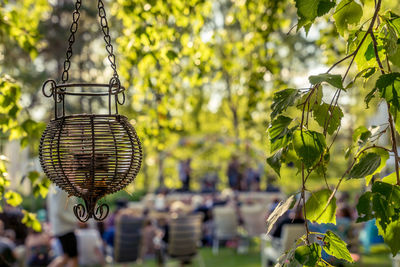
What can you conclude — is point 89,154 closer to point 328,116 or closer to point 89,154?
point 89,154

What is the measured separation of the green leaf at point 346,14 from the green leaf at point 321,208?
46 cm

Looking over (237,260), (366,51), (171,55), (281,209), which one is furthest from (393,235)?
(237,260)

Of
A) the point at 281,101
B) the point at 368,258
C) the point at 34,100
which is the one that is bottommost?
the point at 368,258

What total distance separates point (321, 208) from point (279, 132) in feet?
0.99

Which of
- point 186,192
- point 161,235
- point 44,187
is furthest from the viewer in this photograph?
point 186,192

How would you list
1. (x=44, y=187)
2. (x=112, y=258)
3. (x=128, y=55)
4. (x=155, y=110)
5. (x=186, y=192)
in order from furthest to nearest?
(x=186, y=192)
(x=112, y=258)
(x=155, y=110)
(x=128, y=55)
(x=44, y=187)

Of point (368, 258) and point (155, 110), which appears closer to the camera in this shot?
point (155, 110)

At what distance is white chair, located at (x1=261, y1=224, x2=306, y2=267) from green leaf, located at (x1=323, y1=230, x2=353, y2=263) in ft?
12.5

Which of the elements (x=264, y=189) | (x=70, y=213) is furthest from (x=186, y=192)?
(x=70, y=213)

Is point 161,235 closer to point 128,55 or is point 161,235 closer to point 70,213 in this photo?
point 70,213

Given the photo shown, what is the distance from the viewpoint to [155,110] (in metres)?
4.33

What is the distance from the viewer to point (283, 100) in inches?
55.5

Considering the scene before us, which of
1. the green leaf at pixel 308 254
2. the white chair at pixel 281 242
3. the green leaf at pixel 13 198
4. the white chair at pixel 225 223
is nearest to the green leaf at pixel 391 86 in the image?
the green leaf at pixel 308 254

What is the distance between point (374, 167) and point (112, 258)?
628 cm
